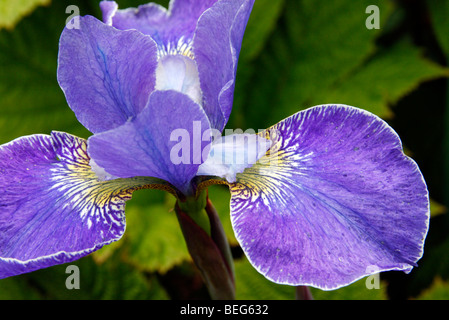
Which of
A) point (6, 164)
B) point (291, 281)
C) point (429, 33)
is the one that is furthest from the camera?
point (429, 33)

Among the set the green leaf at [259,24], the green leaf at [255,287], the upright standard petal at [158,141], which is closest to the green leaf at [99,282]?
the green leaf at [255,287]

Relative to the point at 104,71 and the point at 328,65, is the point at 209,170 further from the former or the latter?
the point at 328,65

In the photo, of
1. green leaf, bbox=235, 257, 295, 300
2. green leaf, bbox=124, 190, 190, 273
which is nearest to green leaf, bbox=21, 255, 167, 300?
green leaf, bbox=124, 190, 190, 273

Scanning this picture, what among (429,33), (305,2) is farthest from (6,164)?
(429,33)

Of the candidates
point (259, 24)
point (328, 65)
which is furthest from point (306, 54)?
point (259, 24)

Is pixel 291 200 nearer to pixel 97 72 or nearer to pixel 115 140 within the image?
pixel 115 140

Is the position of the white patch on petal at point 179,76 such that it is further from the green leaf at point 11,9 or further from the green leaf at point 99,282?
the green leaf at point 99,282
